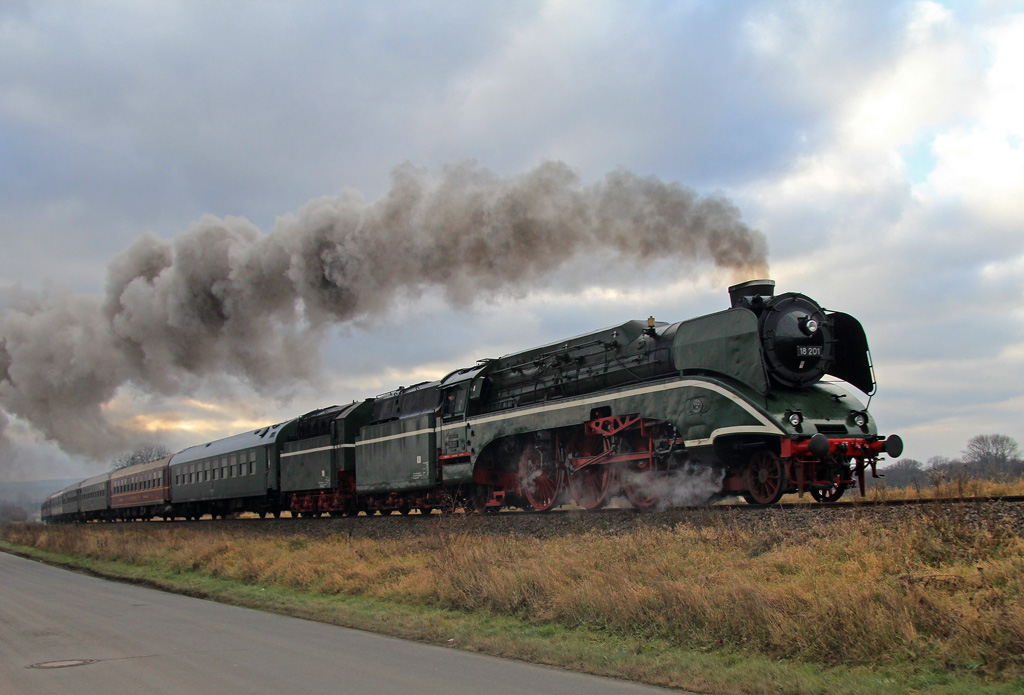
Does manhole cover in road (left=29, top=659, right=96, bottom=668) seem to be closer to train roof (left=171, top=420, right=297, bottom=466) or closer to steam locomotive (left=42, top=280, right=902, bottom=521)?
steam locomotive (left=42, top=280, right=902, bottom=521)

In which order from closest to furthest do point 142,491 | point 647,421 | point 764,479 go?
point 764,479 < point 647,421 < point 142,491

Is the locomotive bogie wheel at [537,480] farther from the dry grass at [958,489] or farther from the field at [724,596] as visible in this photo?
the dry grass at [958,489]

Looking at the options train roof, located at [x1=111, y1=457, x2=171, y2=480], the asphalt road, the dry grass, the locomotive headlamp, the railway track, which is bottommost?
the asphalt road

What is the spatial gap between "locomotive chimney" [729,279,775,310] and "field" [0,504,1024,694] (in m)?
4.08

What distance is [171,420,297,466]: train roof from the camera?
31.3 metres

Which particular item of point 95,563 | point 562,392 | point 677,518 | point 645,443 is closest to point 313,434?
point 95,563

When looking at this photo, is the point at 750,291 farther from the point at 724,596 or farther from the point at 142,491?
the point at 142,491

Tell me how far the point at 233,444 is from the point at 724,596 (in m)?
30.6

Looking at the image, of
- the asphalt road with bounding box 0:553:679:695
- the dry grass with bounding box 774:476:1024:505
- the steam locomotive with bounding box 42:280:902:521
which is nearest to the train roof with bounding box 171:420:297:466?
the steam locomotive with bounding box 42:280:902:521

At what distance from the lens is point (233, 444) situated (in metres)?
35.1

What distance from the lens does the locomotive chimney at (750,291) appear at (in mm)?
14279

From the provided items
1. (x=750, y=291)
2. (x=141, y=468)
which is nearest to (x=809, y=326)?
(x=750, y=291)

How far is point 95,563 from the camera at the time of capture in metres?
23.5

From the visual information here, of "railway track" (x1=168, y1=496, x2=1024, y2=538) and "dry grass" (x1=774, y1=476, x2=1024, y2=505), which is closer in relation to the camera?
"railway track" (x1=168, y1=496, x2=1024, y2=538)
